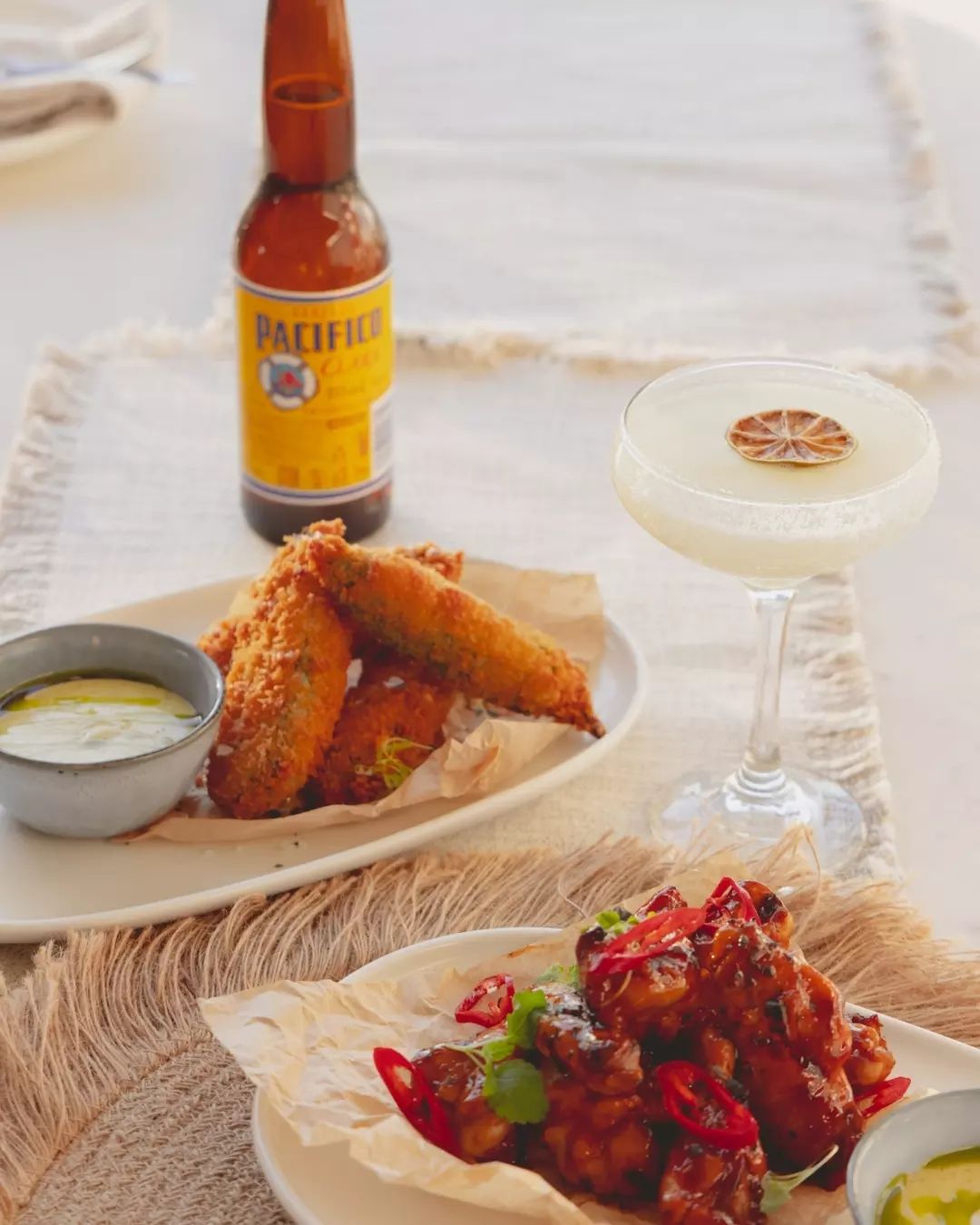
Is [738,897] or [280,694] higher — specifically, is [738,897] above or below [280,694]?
above

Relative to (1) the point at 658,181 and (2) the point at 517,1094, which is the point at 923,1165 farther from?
(1) the point at 658,181

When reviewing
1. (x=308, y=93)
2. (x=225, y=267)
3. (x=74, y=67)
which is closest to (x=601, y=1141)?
(x=308, y=93)

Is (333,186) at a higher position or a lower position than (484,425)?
higher

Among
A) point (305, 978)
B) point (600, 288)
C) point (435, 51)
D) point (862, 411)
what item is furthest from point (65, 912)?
point (435, 51)

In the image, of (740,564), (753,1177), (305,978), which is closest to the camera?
(753,1177)

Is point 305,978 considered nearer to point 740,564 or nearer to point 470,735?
point 470,735

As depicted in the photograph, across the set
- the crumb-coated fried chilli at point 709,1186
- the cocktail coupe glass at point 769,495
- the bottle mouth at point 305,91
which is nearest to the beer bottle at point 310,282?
the bottle mouth at point 305,91

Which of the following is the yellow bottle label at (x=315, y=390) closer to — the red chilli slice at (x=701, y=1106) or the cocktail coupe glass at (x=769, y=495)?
the cocktail coupe glass at (x=769, y=495)
